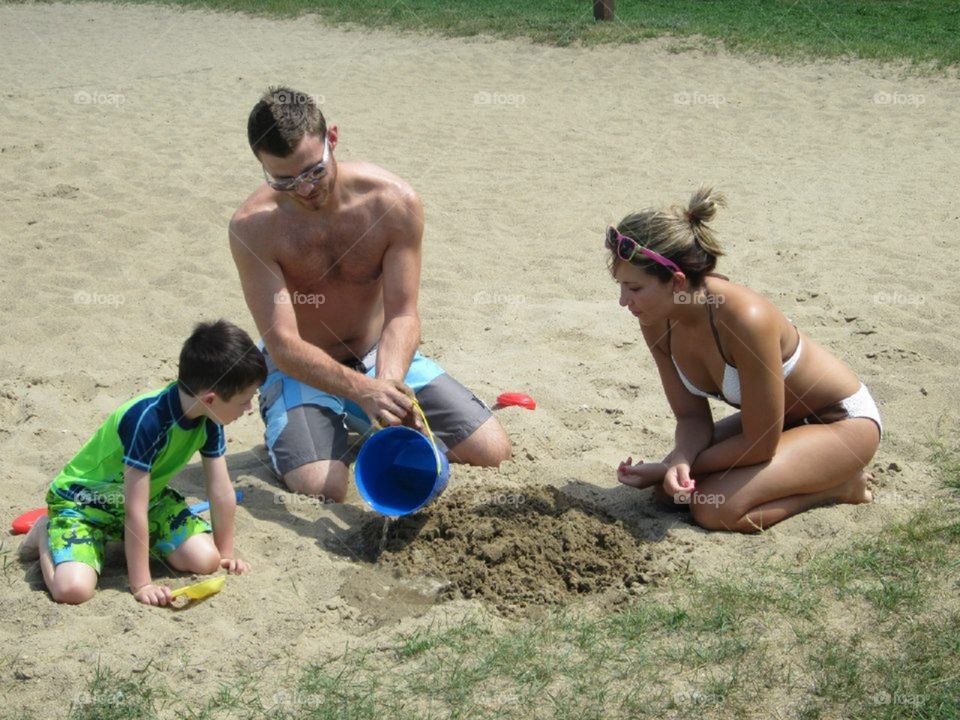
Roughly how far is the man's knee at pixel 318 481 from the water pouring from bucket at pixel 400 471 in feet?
0.82

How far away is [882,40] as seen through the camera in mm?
11734

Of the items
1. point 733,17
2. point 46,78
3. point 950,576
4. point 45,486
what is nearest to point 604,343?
point 950,576

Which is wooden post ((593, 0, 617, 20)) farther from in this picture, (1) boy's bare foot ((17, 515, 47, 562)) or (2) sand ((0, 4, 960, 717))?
(1) boy's bare foot ((17, 515, 47, 562))

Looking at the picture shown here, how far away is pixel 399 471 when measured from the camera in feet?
13.1

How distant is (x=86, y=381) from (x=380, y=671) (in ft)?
7.88
